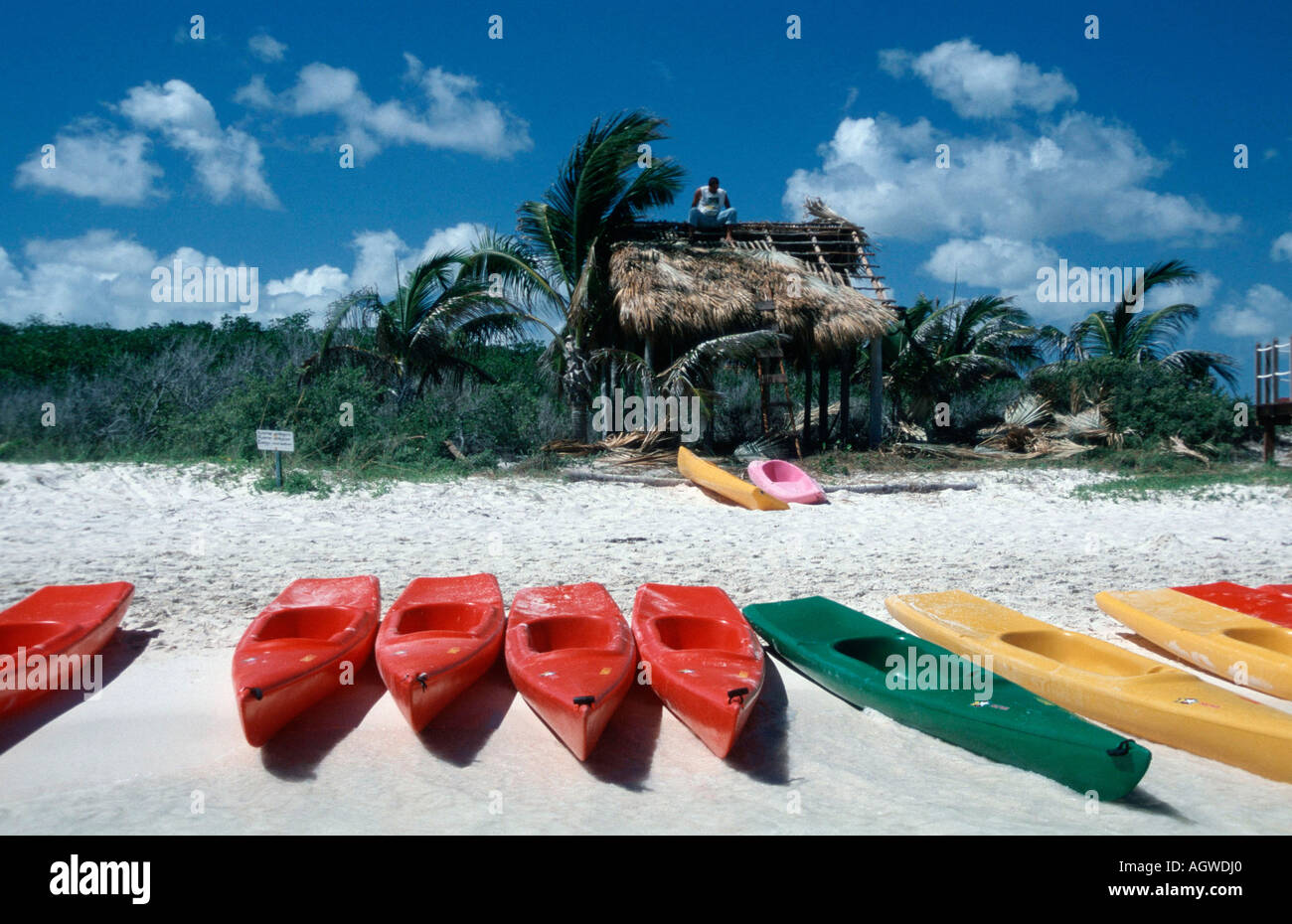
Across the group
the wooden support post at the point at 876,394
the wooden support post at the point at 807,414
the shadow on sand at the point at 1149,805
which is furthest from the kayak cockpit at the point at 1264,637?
the wooden support post at the point at 876,394

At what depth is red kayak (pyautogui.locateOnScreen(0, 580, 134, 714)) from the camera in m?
4.17

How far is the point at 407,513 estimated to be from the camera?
8617 mm

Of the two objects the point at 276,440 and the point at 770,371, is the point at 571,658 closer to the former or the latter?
the point at 276,440

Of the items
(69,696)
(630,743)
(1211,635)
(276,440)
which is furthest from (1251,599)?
(276,440)

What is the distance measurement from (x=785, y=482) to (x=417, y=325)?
6788 millimetres

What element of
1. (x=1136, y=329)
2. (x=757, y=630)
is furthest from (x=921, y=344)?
(x=757, y=630)

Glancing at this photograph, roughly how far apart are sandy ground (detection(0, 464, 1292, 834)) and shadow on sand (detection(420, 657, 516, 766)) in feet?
0.06

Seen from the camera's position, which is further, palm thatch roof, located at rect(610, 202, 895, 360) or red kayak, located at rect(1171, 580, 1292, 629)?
palm thatch roof, located at rect(610, 202, 895, 360)

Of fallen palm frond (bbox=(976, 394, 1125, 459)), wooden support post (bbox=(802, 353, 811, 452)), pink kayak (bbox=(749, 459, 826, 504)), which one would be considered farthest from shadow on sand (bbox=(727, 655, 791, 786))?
fallen palm frond (bbox=(976, 394, 1125, 459))

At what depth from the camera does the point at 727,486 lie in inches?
397

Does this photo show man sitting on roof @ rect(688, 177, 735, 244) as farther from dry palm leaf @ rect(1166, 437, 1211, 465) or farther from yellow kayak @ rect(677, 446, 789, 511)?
dry palm leaf @ rect(1166, 437, 1211, 465)
